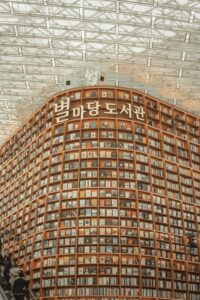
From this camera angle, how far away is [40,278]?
14.8m

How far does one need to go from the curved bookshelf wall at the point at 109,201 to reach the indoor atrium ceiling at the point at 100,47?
8.67 ft

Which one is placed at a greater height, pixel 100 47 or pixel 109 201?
pixel 100 47

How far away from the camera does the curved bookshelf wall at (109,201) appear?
14.5m

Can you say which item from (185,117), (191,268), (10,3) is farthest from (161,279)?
(10,3)

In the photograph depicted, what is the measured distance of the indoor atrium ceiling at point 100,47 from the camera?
16609 mm

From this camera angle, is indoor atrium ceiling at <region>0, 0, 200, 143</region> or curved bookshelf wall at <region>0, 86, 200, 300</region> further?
indoor atrium ceiling at <region>0, 0, 200, 143</region>

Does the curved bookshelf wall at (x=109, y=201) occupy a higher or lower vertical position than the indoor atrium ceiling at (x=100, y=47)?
lower

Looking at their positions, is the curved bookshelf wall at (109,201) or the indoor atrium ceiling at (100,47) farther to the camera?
the indoor atrium ceiling at (100,47)

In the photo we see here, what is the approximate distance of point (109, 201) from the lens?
1516 centimetres

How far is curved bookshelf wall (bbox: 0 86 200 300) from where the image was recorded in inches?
570

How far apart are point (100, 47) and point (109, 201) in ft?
23.1

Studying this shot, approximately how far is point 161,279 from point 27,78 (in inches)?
447

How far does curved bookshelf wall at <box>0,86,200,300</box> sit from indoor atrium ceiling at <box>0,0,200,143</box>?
8.67 ft

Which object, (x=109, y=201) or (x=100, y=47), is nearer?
(x=109, y=201)
